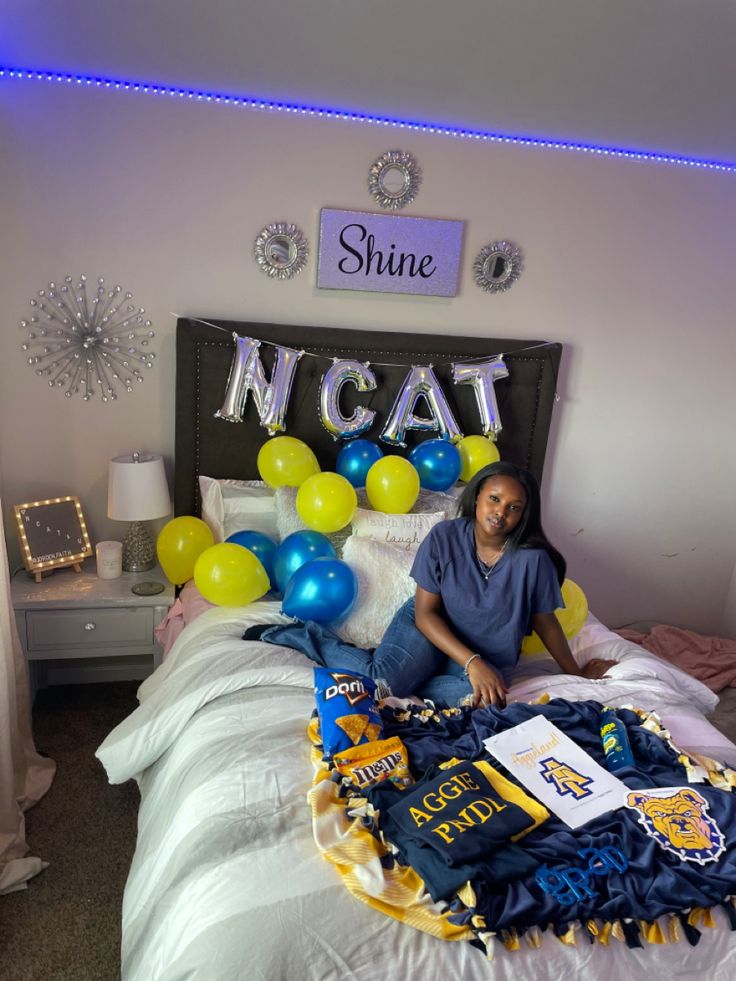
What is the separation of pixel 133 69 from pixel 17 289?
0.83m

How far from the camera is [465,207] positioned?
2732 millimetres

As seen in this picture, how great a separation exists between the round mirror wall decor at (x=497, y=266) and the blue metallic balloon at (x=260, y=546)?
4.38 ft

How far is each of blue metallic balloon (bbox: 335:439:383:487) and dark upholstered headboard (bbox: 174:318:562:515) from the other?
4.7 inches

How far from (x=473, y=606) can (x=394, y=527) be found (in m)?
0.52

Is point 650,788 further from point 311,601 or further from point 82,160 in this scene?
point 82,160

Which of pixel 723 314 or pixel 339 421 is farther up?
pixel 723 314

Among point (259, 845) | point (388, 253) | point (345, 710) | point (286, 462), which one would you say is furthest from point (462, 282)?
point (259, 845)

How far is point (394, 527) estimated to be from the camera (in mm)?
2502

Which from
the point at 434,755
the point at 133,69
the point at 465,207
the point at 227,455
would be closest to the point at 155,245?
the point at 133,69

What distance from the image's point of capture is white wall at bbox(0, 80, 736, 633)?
8.03 feet

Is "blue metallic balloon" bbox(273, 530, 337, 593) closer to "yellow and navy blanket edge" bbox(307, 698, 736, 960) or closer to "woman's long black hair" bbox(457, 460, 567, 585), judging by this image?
"woman's long black hair" bbox(457, 460, 567, 585)

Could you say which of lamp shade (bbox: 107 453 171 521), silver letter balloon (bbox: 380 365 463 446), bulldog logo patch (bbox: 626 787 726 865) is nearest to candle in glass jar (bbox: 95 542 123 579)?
lamp shade (bbox: 107 453 171 521)

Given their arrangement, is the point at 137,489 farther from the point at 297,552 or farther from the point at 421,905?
the point at 421,905

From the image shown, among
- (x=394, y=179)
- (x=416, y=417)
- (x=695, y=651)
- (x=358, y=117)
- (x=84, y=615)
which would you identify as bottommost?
(x=695, y=651)
